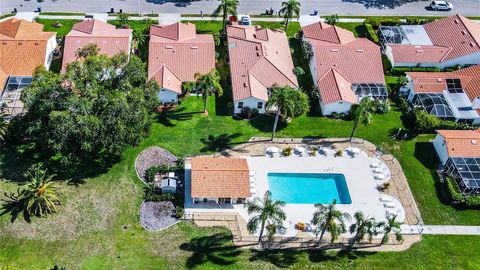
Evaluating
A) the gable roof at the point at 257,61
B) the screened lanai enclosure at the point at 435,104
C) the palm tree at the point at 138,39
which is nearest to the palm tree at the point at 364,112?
the gable roof at the point at 257,61

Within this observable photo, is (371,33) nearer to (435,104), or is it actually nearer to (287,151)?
(435,104)

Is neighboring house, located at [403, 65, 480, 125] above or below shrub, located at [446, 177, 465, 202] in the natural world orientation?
above

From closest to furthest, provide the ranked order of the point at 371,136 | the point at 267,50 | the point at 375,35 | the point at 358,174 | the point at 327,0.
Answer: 1. the point at 358,174
2. the point at 371,136
3. the point at 267,50
4. the point at 375,35
5. the point at 327,0

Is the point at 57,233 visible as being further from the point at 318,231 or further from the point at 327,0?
the point at 327,0

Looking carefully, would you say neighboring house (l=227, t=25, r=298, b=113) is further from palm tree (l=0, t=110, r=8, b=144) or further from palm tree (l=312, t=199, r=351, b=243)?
palm tree (l=0, t=110, r=8, b=144)

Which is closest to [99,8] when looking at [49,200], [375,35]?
[49,200]

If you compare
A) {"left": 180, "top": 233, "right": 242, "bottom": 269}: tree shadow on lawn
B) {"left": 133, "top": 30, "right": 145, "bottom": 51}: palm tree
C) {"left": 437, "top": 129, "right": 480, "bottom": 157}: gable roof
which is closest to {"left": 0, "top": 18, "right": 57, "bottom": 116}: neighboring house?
{"left": 133, "top": 30, "right": 145, "bottom": 51}: palm tree
